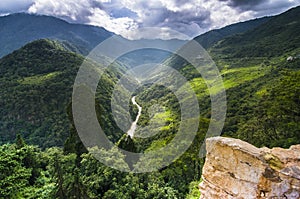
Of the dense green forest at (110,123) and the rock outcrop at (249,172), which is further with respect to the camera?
the dense green forest at (110,123)

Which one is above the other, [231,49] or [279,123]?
[231,49]

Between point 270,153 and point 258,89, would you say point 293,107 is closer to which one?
point 270,153

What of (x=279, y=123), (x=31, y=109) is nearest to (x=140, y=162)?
(x=279, y=123)

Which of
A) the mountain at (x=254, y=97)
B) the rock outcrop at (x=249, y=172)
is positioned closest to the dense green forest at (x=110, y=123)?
the mountain at (x=254, y=97)

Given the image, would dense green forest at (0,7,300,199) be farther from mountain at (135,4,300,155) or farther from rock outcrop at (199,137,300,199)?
rock outcrop at (199,137,300,199)

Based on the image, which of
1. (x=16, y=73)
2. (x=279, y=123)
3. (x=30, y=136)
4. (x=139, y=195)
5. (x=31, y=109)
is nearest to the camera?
(x=139, y=195)

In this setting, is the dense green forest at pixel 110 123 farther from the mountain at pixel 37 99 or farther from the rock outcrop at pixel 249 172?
the rock outcrop at pixel 249 172

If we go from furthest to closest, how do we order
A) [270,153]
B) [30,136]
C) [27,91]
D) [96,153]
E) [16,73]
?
[16,73] < [27,91] < [30,136] < [96,153] < [270,153]
